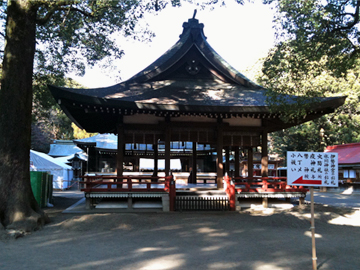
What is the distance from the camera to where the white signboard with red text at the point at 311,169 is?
5191mm

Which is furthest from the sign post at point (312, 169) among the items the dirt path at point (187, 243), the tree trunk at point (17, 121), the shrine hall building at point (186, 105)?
the tree trunk at point (17, 121)

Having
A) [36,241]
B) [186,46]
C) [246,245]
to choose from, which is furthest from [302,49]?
[36,241]

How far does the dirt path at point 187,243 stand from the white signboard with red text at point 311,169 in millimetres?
1568

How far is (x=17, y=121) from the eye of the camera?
348 inches

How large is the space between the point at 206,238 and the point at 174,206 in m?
4.41

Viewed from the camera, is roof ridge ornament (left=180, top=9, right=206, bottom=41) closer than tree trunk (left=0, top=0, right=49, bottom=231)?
No

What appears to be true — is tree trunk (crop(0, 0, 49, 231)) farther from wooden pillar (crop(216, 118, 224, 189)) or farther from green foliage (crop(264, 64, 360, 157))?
green foliage (crop(264, 64, 360, 157))

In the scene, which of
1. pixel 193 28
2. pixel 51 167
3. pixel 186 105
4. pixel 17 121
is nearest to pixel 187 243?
pixel 17 121

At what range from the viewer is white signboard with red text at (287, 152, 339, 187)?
204 inches

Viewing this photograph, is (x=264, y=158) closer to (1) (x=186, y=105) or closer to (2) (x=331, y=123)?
(1) (x=186, y=105)

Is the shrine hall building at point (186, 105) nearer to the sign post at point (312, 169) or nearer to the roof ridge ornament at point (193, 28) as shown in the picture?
the roof ridge ornament at point (193, 28)

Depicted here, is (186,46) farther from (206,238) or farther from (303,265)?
(303,265)

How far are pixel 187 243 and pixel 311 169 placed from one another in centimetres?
345

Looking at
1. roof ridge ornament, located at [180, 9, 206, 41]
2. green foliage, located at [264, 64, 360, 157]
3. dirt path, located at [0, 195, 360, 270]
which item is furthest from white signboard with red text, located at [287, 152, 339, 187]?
green foliage, located at [264, 64, 360, 157]
